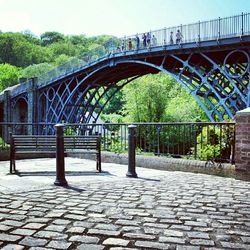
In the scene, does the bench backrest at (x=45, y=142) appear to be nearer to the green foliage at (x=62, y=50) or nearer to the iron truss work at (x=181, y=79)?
the iron truss work at (x=181, y=79)

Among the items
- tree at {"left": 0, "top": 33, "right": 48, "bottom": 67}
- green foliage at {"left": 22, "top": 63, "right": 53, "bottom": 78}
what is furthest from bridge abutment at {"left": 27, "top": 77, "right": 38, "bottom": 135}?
tree at {"left": 0, "top": 33, "right": 48, "bottom": 67}

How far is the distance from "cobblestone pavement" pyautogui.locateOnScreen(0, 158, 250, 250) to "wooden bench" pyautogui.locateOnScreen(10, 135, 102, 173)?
1128 mm

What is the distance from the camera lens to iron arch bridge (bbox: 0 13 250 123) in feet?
59.7

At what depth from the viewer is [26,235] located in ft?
11.0

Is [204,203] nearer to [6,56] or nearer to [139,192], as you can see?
[139,192]

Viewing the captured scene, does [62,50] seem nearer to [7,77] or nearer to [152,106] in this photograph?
[7,77]

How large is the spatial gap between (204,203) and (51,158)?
729 centimetres

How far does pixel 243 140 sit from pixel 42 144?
4.46 m

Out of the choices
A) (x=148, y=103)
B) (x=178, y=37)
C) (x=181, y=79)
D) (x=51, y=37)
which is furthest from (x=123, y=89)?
(x=51, y=37)

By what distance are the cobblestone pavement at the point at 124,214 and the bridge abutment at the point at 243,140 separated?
0.38 m

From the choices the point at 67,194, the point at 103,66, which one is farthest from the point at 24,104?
the point at 67,194

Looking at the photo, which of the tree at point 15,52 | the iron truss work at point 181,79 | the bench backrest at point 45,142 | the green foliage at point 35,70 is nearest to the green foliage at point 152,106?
the iron truss work at point 181,79

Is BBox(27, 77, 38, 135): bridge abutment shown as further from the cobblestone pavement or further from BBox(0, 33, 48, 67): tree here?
BBox(0, 33, 48, 67): tree

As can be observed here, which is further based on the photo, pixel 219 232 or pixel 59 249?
pixel 219 232
